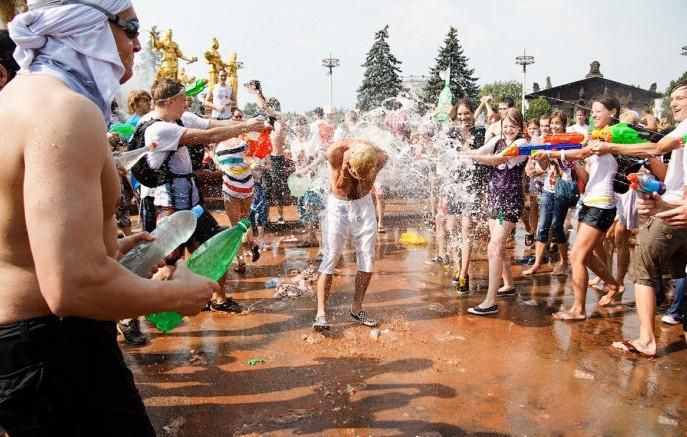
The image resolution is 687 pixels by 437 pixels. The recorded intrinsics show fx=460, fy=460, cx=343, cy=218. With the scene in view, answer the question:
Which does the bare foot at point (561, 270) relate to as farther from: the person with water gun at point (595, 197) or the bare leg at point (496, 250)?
the bare leg at point (496, 250)

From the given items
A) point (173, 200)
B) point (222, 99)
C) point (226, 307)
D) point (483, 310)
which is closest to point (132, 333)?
point (226, 307)

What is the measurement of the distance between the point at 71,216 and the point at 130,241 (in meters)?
0.91

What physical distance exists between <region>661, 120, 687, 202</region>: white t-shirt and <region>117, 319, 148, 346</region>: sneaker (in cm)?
476

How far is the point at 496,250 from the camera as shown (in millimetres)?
5031

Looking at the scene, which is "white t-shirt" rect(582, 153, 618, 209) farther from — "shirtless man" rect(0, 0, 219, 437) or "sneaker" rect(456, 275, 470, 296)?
"shirtless man" rect(0, 0, 219, 437)

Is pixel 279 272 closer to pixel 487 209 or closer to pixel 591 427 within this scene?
pixel 487 209

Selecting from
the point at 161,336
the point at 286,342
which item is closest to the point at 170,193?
the point at 161,336

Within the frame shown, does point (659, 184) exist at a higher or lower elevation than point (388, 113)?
lower

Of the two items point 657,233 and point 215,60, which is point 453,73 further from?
point 657,233

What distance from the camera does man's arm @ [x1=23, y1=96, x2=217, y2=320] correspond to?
114cm

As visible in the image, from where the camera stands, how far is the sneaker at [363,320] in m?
4.77

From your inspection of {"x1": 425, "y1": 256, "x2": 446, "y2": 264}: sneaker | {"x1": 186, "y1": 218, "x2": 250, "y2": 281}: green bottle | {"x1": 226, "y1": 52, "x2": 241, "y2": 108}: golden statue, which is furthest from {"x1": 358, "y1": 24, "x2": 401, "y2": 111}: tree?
{"x1": 186, "y1": 218, "x2": 250, "y2": 281}: green bottle

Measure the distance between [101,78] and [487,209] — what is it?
14.5 ft

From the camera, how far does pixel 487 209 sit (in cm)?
517
